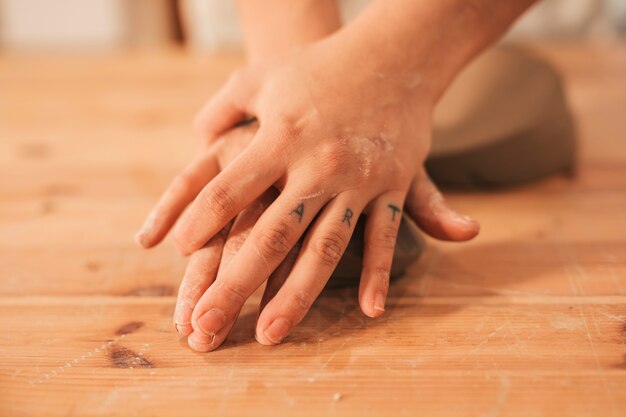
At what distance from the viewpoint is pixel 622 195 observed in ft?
2.66

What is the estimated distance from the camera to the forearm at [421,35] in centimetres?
67

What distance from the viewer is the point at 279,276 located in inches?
22.6

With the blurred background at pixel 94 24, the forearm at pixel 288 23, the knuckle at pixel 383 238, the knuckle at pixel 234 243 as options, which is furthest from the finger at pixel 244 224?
the blurred background at pixel 94 24

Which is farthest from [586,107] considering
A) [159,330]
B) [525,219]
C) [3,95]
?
[3,95]

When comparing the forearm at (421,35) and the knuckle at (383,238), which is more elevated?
the forearm at (421,35)

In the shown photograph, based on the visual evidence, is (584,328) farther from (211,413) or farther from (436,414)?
(211,413)

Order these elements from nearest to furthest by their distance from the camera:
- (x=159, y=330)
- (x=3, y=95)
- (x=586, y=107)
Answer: (x=159, y=330)
(x=586, y=107)
(x=3, y=95)

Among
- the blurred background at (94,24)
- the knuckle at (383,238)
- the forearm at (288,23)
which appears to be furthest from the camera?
the blurred background at (94,24)

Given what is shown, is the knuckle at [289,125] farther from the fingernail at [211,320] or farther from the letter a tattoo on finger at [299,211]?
the fingernail at [211,320]

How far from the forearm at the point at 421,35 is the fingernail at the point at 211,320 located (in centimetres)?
30

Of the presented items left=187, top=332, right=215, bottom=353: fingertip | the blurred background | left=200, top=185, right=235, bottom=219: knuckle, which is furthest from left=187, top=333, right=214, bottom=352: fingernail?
the blurred background

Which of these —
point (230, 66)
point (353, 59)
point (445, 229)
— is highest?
point (353, 59)

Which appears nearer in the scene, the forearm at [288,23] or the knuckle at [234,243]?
the knuckle at [234,243]

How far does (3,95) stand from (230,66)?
18.6 inches
